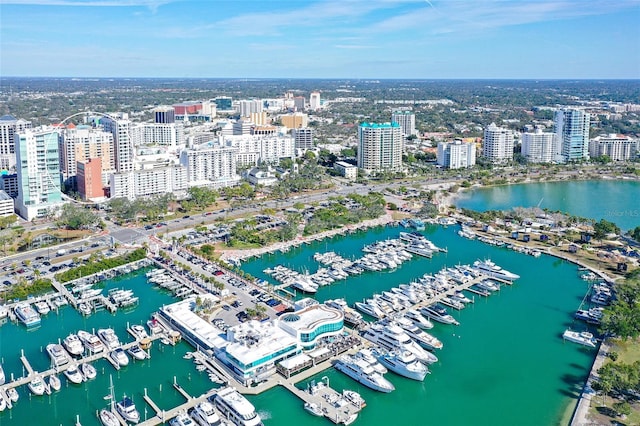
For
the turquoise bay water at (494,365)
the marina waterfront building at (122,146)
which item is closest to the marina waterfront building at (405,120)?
the marina waterfront building at (122,146)

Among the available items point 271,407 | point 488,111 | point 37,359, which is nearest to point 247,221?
point 37,359

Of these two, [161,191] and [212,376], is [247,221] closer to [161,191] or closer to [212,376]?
[161,191]

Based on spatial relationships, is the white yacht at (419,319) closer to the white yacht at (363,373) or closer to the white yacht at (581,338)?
the white yacht at (363,373)

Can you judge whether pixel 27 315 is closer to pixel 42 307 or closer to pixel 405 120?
pixel 42 307

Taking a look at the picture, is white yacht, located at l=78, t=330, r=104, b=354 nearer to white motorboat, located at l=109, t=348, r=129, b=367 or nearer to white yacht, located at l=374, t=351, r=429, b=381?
white motorboat, located at l=109, t=348, r=129, b=367

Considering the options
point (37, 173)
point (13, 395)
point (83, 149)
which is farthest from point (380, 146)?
point (13, 395)

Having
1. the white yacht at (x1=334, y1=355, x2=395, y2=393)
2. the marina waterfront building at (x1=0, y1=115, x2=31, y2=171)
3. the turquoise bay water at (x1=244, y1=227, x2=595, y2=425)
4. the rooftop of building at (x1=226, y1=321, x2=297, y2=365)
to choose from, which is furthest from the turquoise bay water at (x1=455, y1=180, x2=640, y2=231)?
the marina waterfront building at (x1=0, y1=115, x2=31, y2=171)
